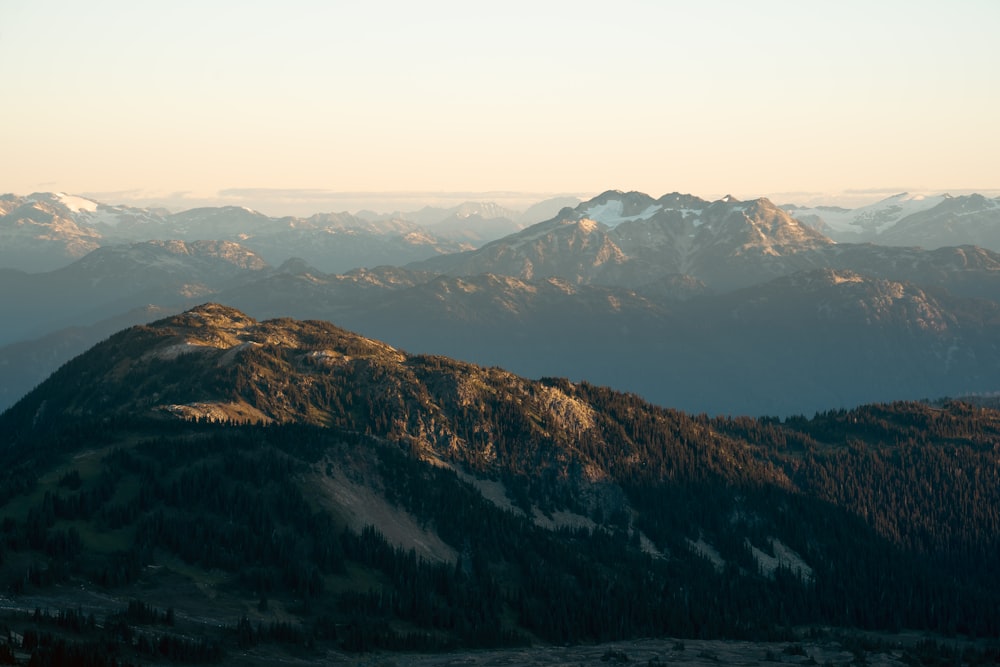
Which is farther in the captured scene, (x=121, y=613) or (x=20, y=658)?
(x=121, y=613)

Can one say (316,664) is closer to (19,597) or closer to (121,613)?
(121,613)

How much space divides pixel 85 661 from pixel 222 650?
108 ft

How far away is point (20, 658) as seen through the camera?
494 ft

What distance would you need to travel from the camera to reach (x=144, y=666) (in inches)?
6703

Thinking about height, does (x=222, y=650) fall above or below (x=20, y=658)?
below

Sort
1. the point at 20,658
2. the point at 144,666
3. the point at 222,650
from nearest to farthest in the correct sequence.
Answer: the point at 20,658, the point at 144,666, the point at 222,650

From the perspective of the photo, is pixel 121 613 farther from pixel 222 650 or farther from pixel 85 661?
pixel 85 661

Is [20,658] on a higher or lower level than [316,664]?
higher

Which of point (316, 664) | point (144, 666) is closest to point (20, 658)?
point (144, 666)

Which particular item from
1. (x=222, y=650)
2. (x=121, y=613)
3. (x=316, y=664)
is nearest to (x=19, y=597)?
(x=121, y=613)

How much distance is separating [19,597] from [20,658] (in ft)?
155

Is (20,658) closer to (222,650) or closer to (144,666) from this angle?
(144,666)

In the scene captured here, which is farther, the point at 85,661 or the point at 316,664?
the point at 316,664

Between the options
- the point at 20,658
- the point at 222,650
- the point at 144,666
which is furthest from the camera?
the point at 222,650
